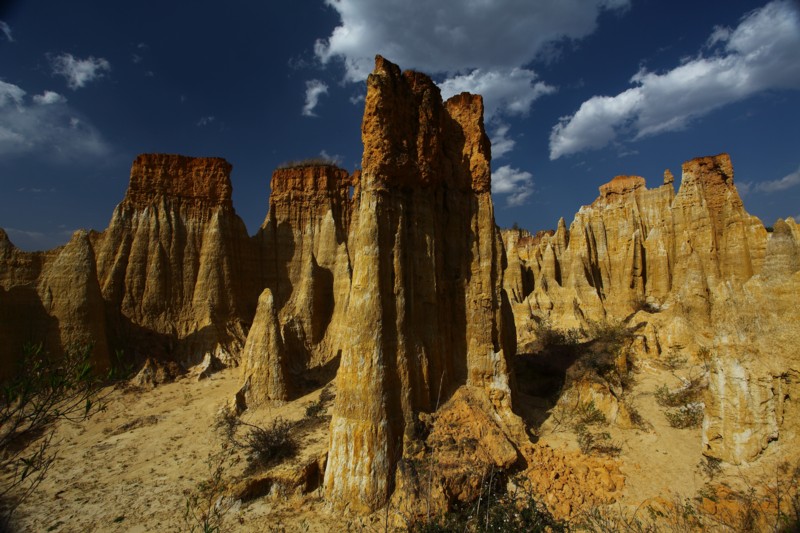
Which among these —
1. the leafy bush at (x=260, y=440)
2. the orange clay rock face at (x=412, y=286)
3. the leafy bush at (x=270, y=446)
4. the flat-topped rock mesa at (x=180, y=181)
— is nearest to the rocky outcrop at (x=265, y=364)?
the leafy bush at (x=260, y=440)

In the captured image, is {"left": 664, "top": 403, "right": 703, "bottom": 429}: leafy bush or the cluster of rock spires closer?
Result: the cluster of rock spires

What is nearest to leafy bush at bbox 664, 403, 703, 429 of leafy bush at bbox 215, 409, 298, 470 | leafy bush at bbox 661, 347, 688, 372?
leafy bush at bbox 661, 347, 688, 372

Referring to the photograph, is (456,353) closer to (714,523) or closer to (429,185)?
(429,185)

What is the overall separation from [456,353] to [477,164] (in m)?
6.78

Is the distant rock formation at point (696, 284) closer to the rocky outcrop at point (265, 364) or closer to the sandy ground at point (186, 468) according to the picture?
the sandy ground at point (186, 468)

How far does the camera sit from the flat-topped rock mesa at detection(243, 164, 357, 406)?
17.4 m

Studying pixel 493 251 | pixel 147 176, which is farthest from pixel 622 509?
pixel 147 176

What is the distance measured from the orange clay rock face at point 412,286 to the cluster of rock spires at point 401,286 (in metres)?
0.06

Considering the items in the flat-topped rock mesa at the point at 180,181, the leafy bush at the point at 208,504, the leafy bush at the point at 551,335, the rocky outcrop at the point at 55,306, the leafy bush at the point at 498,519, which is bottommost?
the leafy bush at the point at 208,504

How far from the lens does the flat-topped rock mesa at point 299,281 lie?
1744 cm

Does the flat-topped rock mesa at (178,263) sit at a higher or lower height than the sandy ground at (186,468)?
higher

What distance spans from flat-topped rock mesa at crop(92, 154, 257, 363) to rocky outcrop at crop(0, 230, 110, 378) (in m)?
2.46

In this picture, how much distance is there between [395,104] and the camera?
39.6 feet

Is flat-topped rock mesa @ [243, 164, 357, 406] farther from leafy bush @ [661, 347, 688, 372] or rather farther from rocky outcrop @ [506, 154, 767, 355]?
leafy bush @ [661, 347, 688, 372]
